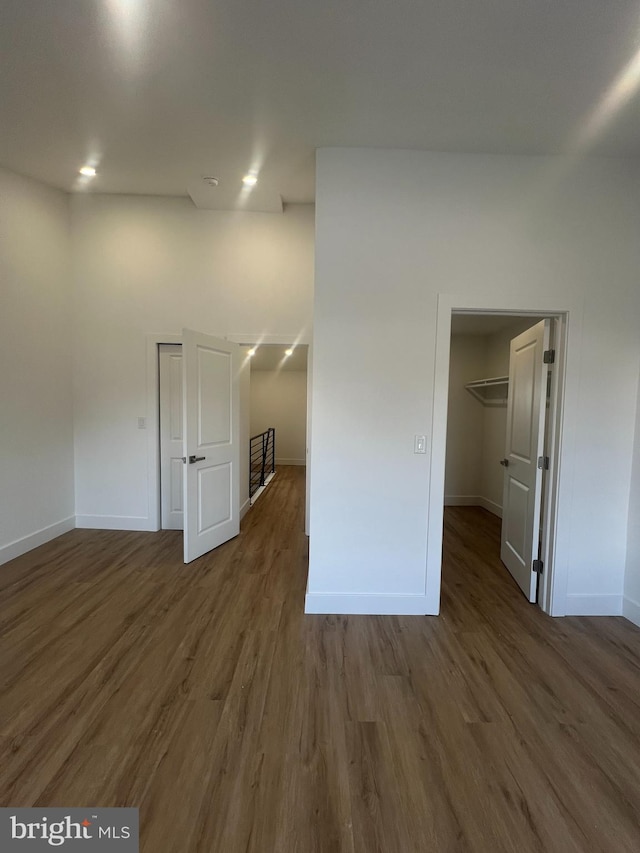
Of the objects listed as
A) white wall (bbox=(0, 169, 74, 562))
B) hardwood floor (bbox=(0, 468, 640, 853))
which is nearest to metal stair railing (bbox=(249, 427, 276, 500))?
white wall (bbox=(0, 169, 74, 562))

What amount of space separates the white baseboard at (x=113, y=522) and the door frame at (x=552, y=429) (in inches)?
119

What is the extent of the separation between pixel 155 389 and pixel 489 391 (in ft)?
14.4

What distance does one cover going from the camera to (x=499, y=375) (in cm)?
493

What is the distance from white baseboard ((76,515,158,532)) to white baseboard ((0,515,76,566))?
12cm

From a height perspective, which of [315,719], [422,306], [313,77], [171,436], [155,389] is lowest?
[315,719]

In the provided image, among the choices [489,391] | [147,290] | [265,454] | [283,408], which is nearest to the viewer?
[147,290]

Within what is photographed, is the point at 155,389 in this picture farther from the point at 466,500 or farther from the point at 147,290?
the point at 466,500

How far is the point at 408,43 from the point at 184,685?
10.8 feet

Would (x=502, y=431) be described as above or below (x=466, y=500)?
above

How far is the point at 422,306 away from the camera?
241 centimetres

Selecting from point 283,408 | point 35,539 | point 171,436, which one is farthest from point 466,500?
point 283,408

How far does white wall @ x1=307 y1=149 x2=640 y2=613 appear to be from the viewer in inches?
94.3

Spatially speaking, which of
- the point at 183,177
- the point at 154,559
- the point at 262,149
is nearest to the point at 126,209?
the point at 183,177

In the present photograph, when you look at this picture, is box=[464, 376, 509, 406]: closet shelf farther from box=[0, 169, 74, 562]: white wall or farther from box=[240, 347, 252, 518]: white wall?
box=[0, 169, 74, 562]: white wall
